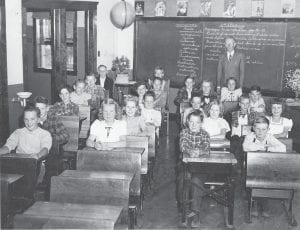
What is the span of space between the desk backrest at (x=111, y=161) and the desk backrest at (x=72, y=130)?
1266mm

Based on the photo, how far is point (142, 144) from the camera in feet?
13.9

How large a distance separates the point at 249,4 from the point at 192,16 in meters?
1.24

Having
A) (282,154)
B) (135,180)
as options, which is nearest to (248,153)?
(282,154)

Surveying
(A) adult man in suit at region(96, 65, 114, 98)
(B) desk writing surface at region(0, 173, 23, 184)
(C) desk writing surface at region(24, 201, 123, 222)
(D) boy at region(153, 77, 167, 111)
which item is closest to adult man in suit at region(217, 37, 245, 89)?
(D) boy at region(153, 77, 167, 111)

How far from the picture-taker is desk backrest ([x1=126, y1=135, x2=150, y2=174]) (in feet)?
13.8

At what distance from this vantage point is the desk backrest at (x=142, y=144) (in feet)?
13.8

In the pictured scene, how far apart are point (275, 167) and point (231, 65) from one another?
3.81 metres

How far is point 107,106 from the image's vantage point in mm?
4574

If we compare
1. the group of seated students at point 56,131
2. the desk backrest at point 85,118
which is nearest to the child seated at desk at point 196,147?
the group of seated students at point 56,131

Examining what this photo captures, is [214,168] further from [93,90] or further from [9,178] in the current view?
[93,90]

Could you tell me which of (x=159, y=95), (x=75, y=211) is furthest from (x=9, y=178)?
(x=159, y=95)

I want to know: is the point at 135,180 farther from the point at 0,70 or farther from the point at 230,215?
the point at 0,70

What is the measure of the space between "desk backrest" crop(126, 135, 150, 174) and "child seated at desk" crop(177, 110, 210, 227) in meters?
0.37

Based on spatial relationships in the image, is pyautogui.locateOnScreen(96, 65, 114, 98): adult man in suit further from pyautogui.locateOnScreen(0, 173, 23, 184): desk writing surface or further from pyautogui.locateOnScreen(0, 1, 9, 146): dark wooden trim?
pyautogui.locateOnScreen(0, 173, 23, 184): desk writing surface
